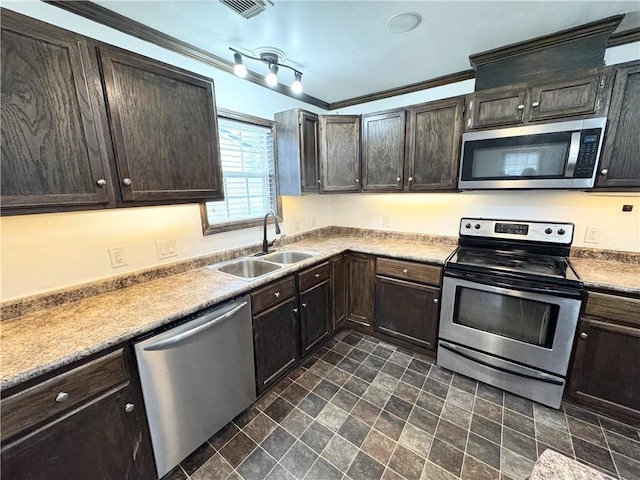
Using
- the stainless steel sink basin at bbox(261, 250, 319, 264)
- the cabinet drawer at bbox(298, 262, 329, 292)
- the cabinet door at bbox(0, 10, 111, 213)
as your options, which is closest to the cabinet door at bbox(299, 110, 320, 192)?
the stainless steel sink basin at bbox(261, 250, 319, 264)

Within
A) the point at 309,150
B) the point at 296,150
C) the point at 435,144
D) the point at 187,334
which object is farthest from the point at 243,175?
the point at 435,144

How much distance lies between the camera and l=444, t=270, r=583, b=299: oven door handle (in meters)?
1.68

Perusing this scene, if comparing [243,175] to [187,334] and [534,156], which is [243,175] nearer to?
[187,334]

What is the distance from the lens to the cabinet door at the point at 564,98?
66.2 inches

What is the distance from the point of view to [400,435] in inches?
65.1

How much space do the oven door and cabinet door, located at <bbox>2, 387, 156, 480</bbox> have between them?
6.99 feet

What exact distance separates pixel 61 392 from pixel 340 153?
255 centimetres

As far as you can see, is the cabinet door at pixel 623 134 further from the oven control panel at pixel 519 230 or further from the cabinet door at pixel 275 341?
the cabinet door at pixel 275 341

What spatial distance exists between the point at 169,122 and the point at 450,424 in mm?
2540

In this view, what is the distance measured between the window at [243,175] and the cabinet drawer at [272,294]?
2.37ft

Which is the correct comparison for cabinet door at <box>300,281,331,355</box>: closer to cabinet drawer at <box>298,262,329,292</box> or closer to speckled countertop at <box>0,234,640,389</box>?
cabinet drawer at <box>298,262,329,292</box>

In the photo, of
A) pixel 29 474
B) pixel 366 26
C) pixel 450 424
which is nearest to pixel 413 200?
pixel 366 26

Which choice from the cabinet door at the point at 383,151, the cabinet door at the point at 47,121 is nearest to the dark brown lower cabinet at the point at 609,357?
the cabinet door at the point at 383,151

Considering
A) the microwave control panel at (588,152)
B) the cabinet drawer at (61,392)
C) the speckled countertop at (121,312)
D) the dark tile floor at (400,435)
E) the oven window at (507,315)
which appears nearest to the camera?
the cabinet drawer at (61,392)
